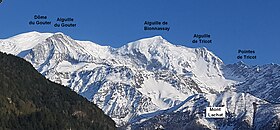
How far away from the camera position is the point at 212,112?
178 m

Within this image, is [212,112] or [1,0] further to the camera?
[212,112]

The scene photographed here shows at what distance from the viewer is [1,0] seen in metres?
106

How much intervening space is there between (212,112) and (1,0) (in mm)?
85307
